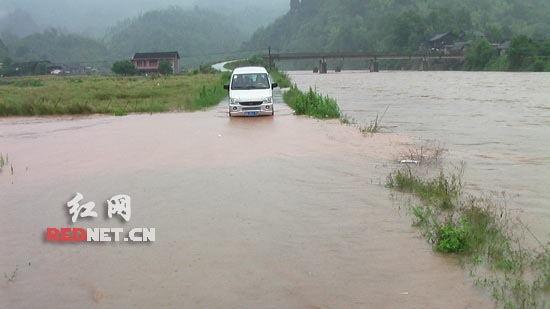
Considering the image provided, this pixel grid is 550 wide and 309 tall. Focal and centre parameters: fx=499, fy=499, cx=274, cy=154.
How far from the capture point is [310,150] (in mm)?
11344

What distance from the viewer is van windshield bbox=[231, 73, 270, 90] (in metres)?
19.2

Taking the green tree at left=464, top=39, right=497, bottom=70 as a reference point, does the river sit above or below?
below

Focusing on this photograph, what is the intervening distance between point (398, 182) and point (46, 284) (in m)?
5.06

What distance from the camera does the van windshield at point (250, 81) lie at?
62.9 feet

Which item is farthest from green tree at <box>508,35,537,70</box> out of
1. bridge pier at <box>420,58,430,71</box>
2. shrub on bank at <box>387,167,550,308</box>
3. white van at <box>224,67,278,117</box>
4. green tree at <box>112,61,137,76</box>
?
shrub on bank at <box>387,167,550,308</box>

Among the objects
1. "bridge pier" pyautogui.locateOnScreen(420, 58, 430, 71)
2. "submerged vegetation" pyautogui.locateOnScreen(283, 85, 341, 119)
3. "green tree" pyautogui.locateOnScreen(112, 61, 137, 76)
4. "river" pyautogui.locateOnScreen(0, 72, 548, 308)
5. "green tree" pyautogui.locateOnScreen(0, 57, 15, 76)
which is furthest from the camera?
"green tree" pyautogui.locateOnScreen(0, 57, 15, 76)

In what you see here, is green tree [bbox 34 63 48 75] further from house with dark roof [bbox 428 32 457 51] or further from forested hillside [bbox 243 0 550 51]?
forested hillside [bbox 243 0 550 51]

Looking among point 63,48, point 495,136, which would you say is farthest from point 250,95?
point 63,48

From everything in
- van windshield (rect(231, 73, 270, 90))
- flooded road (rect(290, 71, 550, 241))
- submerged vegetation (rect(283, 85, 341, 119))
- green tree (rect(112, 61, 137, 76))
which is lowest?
flooded road (rect(290, 71, 550, 241))

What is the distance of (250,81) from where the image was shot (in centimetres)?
1936

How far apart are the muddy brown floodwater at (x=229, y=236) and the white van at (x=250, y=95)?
6974 millimetres

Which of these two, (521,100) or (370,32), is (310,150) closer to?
(521,100)

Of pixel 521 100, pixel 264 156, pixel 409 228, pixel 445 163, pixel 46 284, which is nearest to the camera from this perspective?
pixel 46 284

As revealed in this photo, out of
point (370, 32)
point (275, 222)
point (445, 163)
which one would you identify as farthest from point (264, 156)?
point (370, 32)
